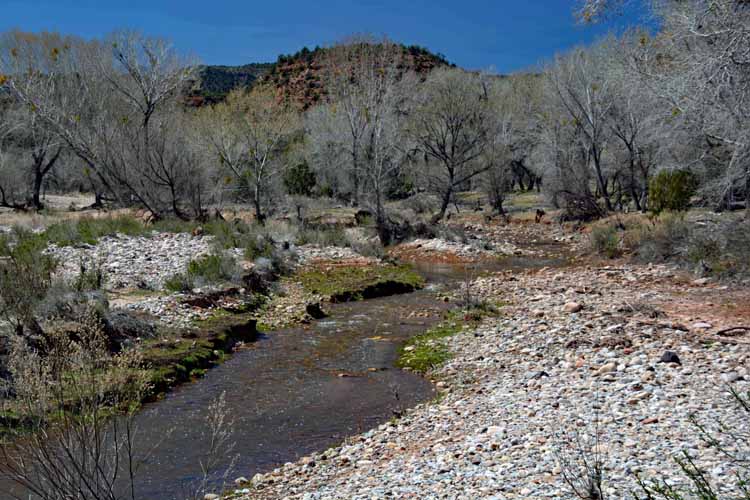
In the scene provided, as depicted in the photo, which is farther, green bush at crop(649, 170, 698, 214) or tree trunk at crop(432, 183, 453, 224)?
tree trunk at crop(432, 183, 453, 224)

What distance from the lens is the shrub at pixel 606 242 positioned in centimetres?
2014

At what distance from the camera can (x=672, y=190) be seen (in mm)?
24438

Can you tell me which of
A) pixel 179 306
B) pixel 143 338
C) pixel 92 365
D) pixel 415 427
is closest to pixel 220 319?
pixel 179 306

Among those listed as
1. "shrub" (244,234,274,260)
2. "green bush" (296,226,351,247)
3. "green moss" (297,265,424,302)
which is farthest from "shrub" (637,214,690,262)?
"shrub" (244,234,274,260)

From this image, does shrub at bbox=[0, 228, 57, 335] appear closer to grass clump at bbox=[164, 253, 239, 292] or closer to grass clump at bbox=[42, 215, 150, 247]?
grass clump at bbox=[164, 253, 239, 292]

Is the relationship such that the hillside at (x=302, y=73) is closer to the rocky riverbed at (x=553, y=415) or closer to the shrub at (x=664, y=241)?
the shrub at (x=664, y=241)

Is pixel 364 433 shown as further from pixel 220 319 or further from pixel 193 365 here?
pixel 220 319

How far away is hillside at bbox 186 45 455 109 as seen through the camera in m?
71.5

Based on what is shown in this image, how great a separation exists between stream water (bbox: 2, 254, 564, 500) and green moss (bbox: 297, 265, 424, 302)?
2.63m

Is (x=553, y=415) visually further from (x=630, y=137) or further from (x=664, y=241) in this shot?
(x=630, y=137)

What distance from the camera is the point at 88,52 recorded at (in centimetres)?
3409

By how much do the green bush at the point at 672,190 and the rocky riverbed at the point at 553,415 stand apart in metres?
14.2

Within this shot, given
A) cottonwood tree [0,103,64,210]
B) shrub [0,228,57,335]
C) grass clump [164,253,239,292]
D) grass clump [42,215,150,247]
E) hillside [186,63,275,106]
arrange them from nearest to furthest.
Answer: shrub [0,228,57,335] → grass clump [164,253,239,292] → grass clump [42,215,150,247] → cottonwood tree [0,103,64,210] → hillside [186,63,275,106]

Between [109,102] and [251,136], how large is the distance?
357 inches
